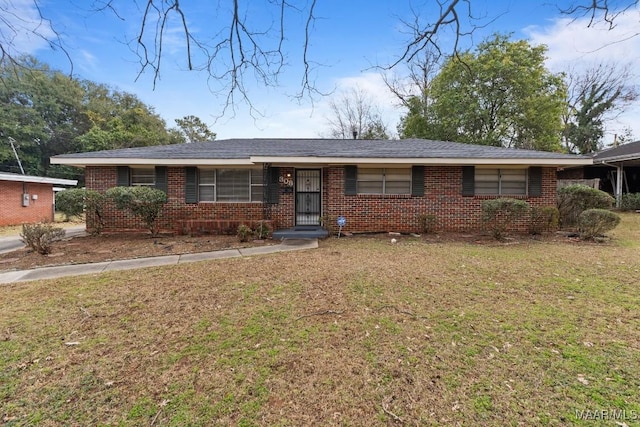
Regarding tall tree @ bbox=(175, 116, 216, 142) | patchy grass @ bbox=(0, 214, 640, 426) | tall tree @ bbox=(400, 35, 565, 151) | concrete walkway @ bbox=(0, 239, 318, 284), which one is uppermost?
tall tree @ bbox=(175, 116, 216, 142)

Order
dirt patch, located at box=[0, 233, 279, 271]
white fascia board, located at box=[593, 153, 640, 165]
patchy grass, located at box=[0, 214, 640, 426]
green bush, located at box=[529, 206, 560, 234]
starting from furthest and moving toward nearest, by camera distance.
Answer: white fascia board, located at box=[593, 153, 640, 165] < green bush, located at box=[529, 206, 560, 234] < dirt patch, located at box=[0, 233, 279, 271] < patchy grass, located at box=[0, 214, 640, 426]

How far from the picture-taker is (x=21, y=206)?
15.5m

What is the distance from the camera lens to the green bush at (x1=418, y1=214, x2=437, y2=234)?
9797 millimetres

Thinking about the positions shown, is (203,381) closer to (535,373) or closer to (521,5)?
(535,373)

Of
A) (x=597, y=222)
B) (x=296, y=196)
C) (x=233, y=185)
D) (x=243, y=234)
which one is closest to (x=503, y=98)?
(x=597, y=222)

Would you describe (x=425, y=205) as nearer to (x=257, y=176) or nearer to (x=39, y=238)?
(x=257, y=176)

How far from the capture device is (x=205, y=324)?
134 inches

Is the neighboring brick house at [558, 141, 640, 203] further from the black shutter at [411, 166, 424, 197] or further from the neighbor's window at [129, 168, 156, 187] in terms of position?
the neighbor's window at [129, 168, 156, 187]

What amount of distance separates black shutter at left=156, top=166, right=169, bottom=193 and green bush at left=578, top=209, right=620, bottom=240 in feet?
41.8

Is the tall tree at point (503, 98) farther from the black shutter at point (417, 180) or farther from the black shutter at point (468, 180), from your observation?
the black shutter at point (417, 180)

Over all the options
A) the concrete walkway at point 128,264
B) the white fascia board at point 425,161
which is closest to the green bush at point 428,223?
the white fascia board at point 425,161

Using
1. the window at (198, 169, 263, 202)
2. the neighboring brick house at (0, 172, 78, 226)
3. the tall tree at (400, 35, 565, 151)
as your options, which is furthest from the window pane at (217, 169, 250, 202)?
the tall tree at (400, 35, 565, 151)

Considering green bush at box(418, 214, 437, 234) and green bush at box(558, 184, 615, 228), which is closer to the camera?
green bush at box(558, 184, 615, 228)

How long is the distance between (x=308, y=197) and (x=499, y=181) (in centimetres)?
650
